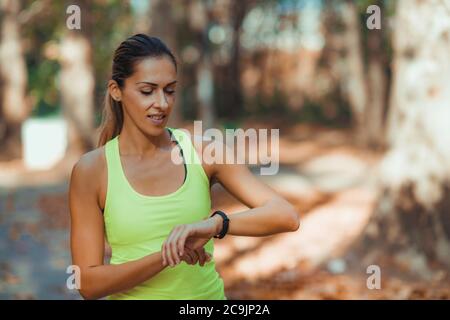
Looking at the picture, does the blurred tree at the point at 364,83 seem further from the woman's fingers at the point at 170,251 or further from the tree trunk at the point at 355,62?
the woman's fingers at the point at 170,251

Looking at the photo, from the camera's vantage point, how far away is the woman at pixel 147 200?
2650 millimetres

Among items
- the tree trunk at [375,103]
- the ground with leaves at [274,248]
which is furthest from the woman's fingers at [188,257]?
the tree trunk at [375,103]

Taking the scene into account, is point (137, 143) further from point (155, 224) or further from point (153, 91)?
point (155, 224)

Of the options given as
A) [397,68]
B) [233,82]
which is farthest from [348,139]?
[397,68]

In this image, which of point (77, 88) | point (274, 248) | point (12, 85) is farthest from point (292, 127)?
point (274, 248)

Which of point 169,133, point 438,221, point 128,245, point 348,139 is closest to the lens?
point 128,245

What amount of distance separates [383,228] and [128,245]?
450 centimetres

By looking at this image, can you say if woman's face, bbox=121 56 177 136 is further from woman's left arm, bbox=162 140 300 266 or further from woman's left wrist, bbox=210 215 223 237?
woman's left wrist, bbox=210 215 223 237

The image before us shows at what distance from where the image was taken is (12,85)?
57.7ft

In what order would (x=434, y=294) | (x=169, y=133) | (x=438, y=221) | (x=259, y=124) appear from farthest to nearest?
(x=259, y=124) → (x=438, y=221) → (x=434, y=294) → (x=169, y=133)

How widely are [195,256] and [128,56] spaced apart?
0.83 meters

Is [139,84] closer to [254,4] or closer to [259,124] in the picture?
[259,124]

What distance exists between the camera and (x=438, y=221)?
6.35 metres

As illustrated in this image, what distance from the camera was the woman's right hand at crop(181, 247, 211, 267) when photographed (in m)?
2.46
